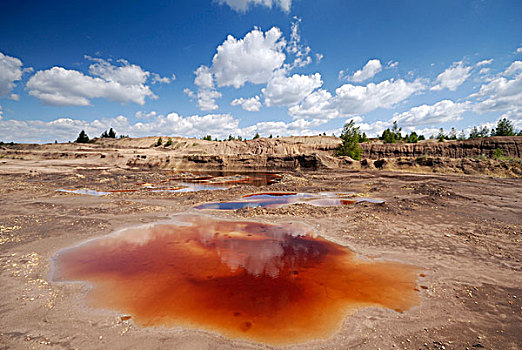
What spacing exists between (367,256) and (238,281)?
4583 mm

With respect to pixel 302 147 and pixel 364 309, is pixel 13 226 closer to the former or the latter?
pixel 364 309

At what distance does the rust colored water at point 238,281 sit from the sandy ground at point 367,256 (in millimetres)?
309

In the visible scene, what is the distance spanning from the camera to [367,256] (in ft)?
24.8

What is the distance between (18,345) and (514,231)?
1608 centimetres

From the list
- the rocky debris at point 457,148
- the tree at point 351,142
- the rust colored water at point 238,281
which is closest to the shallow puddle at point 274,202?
the rust colored water at point 238,281

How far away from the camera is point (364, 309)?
485 centimetres

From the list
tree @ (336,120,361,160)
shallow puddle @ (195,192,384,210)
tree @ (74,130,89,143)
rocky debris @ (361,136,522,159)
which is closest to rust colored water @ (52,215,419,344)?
shallow puddle @ (195,192,384,210)

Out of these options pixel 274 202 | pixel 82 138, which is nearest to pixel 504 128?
pixel 274 202

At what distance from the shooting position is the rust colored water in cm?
449

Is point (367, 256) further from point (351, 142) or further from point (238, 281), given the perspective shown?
point (351, 142)

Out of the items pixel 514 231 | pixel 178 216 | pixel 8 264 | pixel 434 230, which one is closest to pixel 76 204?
pixel 178 216

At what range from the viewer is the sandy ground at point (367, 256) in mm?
3943

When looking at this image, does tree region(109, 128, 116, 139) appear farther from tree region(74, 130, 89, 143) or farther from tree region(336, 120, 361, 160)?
tree region(336, 120, 361, 160)

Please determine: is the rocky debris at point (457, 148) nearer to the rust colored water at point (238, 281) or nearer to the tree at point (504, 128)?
the tree at point (504, 128)
